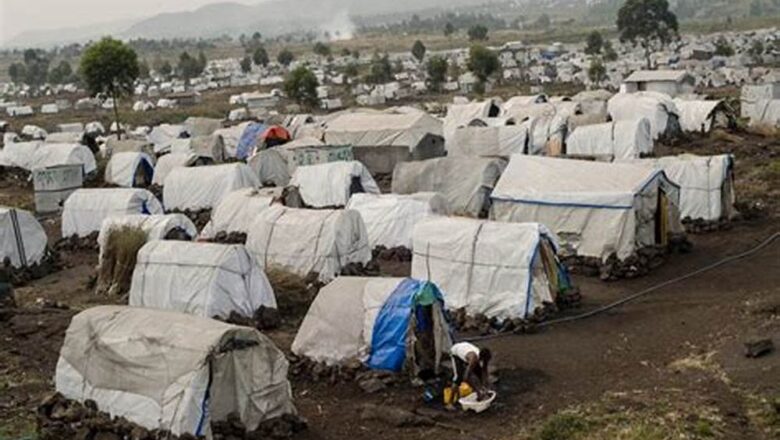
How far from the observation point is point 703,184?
2495 cm

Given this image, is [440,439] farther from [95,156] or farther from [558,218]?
[95,156]

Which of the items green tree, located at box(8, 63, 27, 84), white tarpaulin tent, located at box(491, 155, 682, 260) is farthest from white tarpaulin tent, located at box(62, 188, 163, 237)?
green tree, located at box(8, 63, 27, 84)

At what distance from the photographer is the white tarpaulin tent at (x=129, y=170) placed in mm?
38781

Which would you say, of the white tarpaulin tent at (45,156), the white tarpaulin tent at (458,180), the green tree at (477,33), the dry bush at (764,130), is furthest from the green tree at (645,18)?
the white tarpaulin tent at (458,180)

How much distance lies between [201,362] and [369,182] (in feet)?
58.7

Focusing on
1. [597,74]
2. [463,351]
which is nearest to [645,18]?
[597,74]

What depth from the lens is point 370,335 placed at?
15.3m

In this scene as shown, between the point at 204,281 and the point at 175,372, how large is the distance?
6274 mm

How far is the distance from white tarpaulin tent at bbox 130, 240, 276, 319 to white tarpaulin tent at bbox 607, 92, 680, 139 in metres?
25.3

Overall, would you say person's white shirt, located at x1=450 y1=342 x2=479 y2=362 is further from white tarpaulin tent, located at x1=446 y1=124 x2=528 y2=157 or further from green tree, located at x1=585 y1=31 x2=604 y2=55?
green tree, located at x1=585 y1=31 x2=604 y2=55

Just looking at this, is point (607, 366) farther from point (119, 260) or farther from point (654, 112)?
point (654, 112)

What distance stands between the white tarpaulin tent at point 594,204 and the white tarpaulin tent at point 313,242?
151 inches

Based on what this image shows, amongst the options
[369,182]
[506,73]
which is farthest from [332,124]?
[506,73]

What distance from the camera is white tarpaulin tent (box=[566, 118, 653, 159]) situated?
1388 inches
